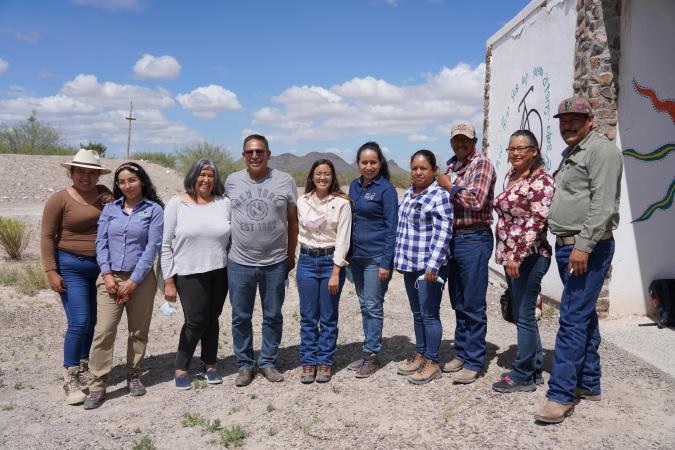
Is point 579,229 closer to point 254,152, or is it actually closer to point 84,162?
point 254,152

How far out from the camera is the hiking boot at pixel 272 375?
4.55 meters

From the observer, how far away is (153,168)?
28.6 m

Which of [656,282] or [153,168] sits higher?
[153,168]

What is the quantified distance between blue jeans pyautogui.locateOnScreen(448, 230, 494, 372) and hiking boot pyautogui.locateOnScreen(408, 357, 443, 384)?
0.25 metres

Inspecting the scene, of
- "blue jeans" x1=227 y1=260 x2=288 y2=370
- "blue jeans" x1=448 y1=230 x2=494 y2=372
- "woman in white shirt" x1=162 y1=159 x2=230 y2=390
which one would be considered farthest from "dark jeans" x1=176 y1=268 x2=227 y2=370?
"blue jeans" x1=448 y1=230 x2=494 y2=372

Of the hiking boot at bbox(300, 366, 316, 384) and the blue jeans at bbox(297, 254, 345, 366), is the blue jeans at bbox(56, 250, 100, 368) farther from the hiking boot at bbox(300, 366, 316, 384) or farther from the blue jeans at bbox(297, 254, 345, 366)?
the hiking boot at bbox(300, 366, 316, 384)

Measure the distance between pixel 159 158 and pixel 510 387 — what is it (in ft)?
109

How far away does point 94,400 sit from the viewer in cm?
416

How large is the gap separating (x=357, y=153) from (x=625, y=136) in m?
3.01

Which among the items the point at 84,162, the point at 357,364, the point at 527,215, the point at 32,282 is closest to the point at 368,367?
the point at 357,364

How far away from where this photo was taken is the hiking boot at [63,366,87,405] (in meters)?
4.20

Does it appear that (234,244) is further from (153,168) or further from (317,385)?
(153,168)

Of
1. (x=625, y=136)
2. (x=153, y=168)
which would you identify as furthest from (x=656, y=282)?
(x=153, y=168)

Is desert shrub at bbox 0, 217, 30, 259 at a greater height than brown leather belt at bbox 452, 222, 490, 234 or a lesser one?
lesser
